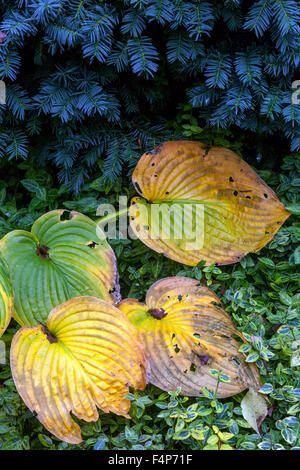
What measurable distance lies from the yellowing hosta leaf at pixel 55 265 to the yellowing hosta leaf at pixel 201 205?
6.5 inches

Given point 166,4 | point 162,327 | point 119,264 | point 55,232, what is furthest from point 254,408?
point 166,4

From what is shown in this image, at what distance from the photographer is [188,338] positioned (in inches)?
51.9

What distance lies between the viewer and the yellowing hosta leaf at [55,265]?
4.39 ft

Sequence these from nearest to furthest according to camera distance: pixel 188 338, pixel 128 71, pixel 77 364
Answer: pixel 77 364, pixel 188 338, pixel 128 71

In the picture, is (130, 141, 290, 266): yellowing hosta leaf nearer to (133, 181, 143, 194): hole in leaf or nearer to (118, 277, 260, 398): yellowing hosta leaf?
(133, 181, 143, 194): hole in leaf

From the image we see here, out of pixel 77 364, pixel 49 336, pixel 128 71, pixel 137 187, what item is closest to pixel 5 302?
pixel 49 336

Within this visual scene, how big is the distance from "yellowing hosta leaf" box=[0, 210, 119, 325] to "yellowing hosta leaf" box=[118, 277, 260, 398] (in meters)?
0.13

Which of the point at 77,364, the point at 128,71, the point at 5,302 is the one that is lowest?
the point at 77,364

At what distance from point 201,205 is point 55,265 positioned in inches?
20.6

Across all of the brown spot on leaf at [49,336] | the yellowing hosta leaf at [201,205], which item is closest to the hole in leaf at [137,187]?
the yellowing hosta leaf at [201,205]

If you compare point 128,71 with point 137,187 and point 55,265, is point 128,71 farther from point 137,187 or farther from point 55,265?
point 55,265

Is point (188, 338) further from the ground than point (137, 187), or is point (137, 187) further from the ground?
point (137, 187)
